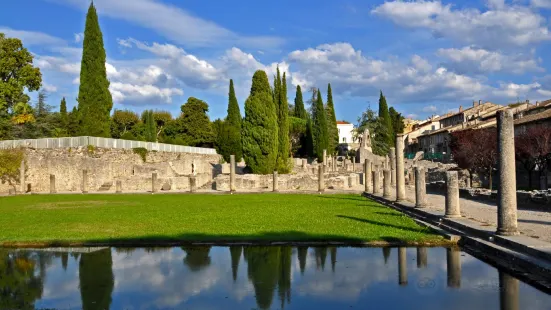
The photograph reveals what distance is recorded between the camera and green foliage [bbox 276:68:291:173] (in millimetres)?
42469

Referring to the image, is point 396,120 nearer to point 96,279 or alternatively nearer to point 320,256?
point 320,256

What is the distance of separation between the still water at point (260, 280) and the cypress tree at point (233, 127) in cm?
4938

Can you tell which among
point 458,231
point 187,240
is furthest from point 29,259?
point 458,231

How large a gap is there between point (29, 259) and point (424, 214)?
34.2 ft

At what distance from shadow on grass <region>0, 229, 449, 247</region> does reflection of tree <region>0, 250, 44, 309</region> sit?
115cm

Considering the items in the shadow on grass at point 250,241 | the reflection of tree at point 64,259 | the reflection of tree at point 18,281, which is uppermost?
the shadow on grass at point 250,241

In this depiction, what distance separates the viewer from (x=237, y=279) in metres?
7.52

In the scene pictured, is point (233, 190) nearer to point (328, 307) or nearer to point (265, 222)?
point (265, 222)

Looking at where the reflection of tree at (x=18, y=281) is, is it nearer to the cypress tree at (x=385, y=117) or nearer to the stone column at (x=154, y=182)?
the stone column at (x=154, y=182)

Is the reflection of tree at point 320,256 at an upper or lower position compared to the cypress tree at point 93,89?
lower

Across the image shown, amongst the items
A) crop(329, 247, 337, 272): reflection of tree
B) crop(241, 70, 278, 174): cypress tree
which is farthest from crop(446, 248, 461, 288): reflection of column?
crop(241, 70, 278, 174): cypress tree

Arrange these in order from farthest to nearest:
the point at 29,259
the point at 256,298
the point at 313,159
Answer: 1. the point at 313,159
2. the point at 29,259
3. the point at 256,298

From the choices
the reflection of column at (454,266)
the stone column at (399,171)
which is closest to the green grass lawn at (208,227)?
the reflection of column at (454,266)

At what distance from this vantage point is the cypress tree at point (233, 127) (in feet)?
195
